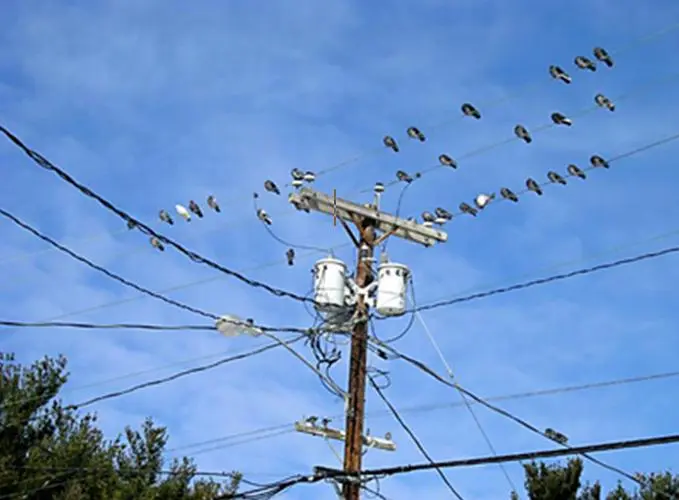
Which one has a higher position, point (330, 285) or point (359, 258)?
point (359, 258)

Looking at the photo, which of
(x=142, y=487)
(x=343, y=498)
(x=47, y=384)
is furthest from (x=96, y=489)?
(x=343, y=498)

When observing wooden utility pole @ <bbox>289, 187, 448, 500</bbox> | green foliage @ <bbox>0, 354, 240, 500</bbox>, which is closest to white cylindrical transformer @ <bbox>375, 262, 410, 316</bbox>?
wooden utility pole @ <bbox>289, 187, 448, 500</bbox>

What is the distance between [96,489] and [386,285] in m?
13.0

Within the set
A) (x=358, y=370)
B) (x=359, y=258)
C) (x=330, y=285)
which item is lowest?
(x=358, y=370)

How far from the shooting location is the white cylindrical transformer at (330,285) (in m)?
12.1

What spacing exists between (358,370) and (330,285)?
1.00 m

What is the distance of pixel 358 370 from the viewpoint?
39.2 feet

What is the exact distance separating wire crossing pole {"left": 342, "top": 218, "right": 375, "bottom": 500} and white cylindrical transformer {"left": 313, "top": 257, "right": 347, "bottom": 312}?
26cm

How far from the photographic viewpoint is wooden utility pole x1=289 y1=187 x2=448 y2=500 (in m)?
11.5

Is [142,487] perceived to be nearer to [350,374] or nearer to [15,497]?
[15,497]

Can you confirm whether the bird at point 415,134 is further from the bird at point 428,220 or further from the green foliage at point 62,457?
the green foliage at point 62,457

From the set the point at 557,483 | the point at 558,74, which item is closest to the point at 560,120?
the point at 558,74

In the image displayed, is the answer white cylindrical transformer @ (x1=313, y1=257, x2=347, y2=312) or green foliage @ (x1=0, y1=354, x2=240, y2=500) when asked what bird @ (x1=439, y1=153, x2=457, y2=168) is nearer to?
white cylindrical transformer @ (x1=313, y1=257, x2=347, y2=312)

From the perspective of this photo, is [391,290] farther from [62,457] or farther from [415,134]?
[62,457]
